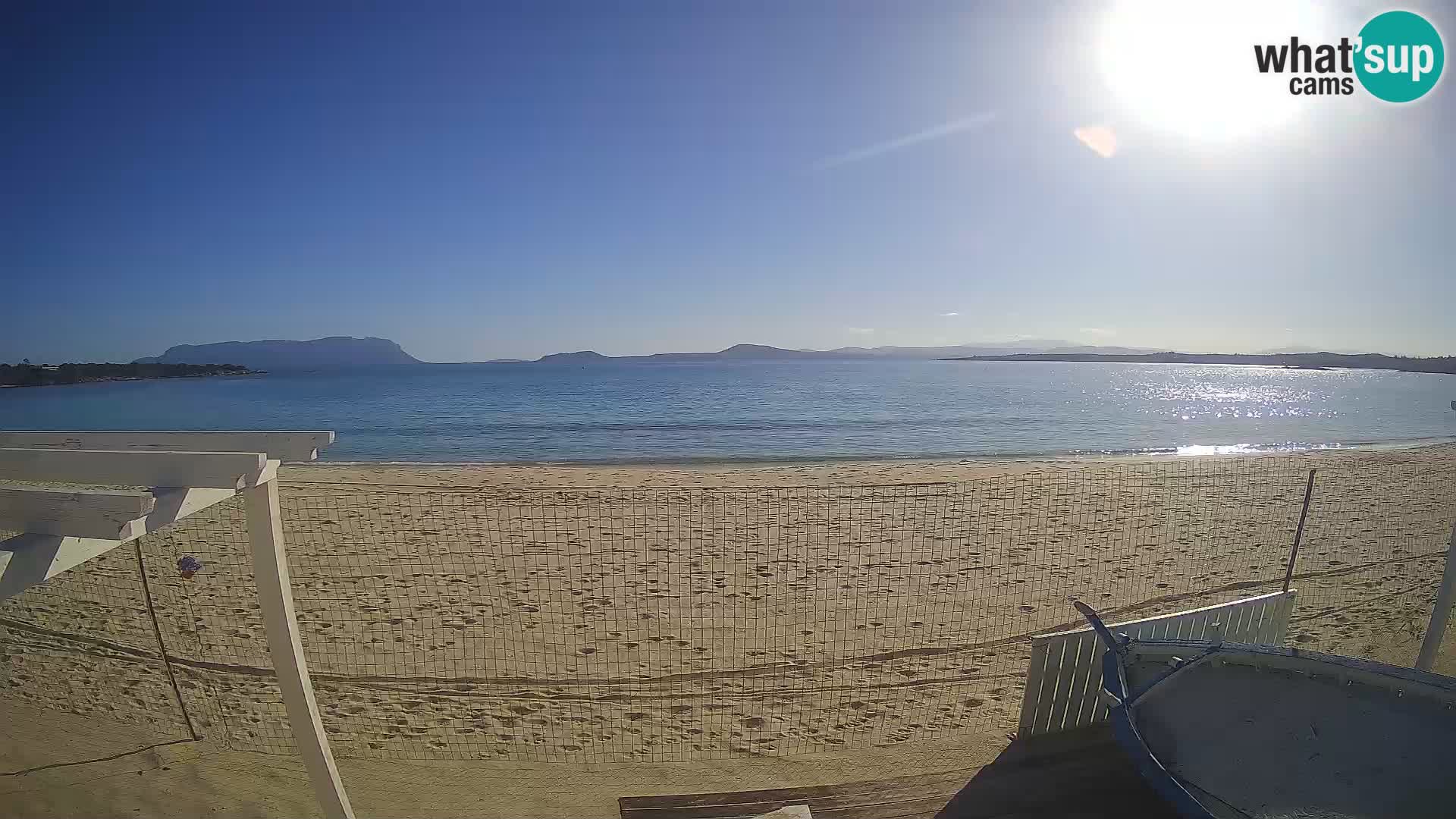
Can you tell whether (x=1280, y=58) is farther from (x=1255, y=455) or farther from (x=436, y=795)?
(x=1255, y=455)

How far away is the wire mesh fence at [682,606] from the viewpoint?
5102mm

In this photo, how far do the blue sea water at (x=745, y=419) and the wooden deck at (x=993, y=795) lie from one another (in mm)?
17773

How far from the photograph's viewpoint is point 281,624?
107 inches

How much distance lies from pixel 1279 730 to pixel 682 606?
5.38 m

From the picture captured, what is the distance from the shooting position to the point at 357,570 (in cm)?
881

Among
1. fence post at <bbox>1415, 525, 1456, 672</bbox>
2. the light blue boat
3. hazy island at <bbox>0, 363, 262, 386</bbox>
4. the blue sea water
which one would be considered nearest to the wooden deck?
the light blue boat

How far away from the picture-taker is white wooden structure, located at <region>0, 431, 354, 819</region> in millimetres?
1739

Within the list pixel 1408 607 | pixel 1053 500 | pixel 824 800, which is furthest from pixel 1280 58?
pixel 824 800

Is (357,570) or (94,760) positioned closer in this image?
(94,760)

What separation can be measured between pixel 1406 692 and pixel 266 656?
770cm

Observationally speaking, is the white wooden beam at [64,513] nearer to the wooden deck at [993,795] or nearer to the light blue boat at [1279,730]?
the wooden deck at [993,795]

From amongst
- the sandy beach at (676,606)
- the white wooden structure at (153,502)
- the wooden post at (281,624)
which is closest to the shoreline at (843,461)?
the sandy beach at (676,606)

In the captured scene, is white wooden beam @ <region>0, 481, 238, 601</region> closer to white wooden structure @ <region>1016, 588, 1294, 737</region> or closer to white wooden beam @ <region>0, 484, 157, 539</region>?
white wooden beam @ <region>0, 484, 157, 539</region>

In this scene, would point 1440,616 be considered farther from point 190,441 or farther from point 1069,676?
point 190,441
